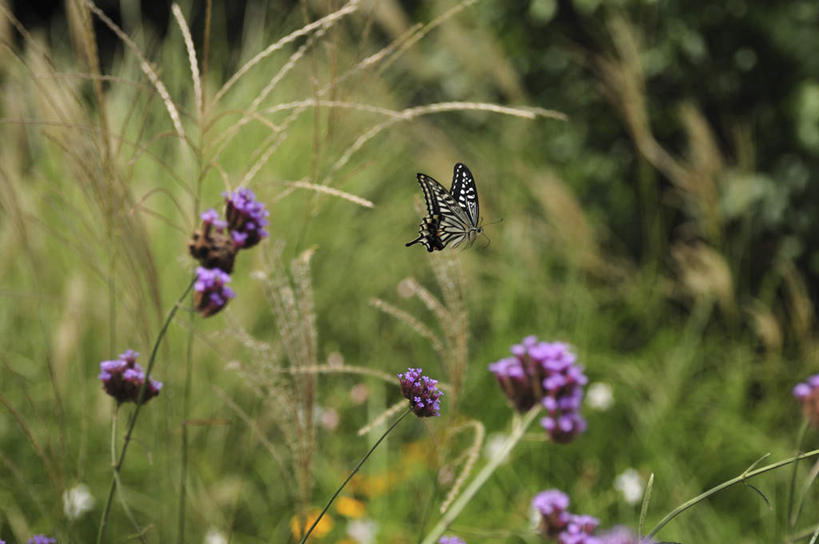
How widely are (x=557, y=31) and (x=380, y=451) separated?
2.53m

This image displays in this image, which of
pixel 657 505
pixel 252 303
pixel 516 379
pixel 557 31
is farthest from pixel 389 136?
pixel 516 379

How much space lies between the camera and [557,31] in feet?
13.0

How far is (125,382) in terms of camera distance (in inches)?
41.8

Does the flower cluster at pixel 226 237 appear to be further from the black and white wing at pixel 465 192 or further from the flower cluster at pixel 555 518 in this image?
the flower cluster at pixel 555 518

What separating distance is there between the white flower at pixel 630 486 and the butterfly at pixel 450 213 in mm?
1128

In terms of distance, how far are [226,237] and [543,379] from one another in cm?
53

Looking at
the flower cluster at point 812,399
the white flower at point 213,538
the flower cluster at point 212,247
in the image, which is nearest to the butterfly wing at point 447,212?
the flower cluster at point 212,247

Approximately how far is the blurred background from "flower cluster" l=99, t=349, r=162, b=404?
19 cm

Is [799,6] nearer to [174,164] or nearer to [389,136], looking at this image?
[389,136]

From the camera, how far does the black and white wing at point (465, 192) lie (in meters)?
1.38

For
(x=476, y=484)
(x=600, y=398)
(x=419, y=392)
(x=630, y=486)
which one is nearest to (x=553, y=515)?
(x=476, y=484)

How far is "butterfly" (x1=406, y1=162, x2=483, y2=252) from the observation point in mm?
1150

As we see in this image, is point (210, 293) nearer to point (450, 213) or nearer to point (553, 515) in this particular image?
point (450, 213)

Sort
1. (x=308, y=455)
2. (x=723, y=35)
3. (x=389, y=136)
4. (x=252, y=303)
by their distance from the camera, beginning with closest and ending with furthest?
(x=308, y=455) < (x=252, y=303) < (x=723, y=35) < (x=389, y=136)
